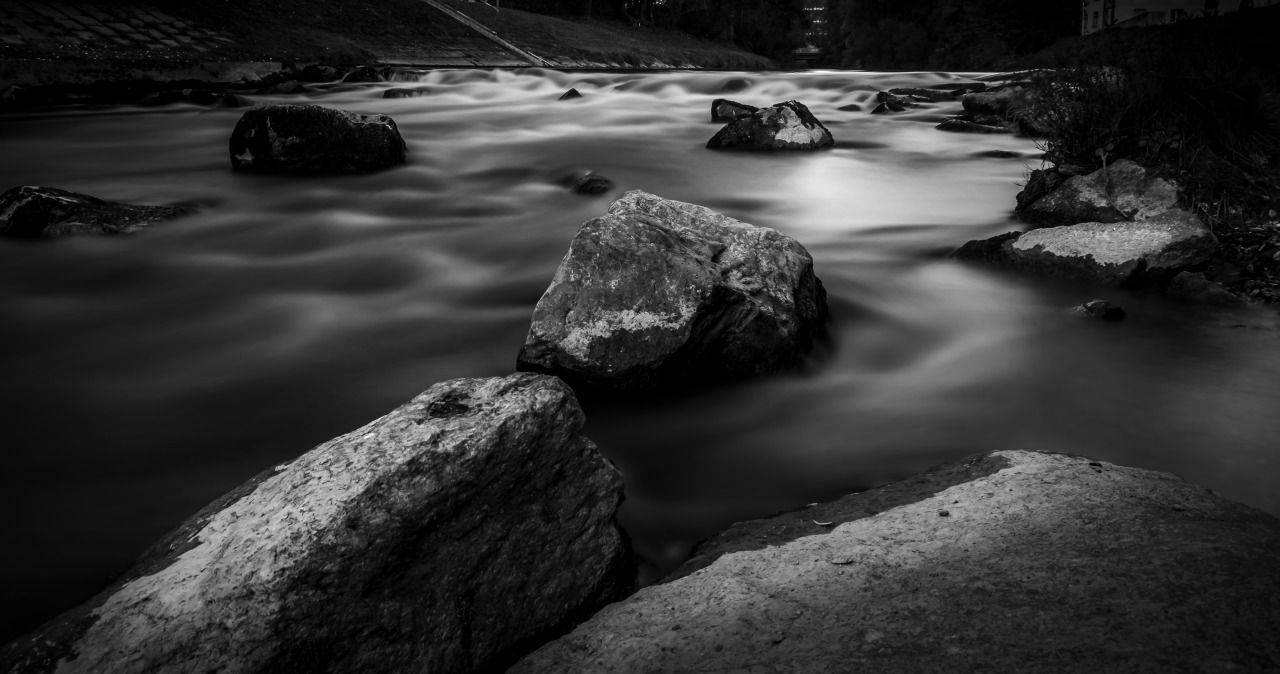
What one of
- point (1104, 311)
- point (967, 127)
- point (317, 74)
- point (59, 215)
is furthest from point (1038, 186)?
point (317, 74)

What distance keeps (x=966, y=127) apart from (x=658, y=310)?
858 centimetres

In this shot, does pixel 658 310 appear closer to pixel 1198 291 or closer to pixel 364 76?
pixel 1198 291

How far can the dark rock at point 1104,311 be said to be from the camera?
4332 mm

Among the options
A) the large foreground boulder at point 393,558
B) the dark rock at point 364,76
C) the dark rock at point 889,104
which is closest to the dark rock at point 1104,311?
the large foreground boulder at point 393,558

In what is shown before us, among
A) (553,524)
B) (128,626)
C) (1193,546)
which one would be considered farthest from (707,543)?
(128,626)

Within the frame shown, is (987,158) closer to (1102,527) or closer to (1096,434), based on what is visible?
(1096,434)

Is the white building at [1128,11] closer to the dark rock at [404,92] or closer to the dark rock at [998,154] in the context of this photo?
the dark rock at [998,154]

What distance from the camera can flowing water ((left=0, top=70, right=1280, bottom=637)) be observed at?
3.01 meters

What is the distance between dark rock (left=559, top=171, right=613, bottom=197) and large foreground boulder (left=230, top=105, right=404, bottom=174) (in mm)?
1938

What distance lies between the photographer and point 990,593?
5.67 feet

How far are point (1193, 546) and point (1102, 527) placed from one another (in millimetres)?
196

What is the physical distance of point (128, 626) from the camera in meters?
1.74

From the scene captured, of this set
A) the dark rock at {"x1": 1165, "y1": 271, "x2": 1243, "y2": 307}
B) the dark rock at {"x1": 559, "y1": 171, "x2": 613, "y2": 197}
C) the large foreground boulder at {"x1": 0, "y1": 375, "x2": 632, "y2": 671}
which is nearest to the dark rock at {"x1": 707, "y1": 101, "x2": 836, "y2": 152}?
the dark rock at {"x1": 559, "y1": 171, "x2": 613, "y2": 197}

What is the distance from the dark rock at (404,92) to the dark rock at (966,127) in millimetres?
9223
